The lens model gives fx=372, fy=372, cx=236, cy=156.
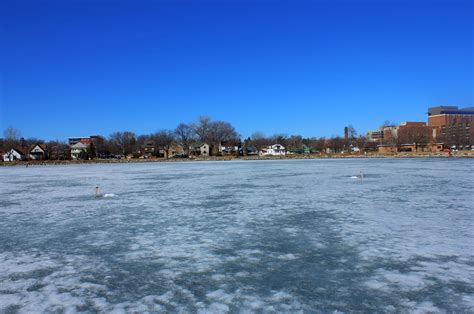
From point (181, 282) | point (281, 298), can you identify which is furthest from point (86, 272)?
point (281, 298)

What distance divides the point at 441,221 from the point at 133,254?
671 cm

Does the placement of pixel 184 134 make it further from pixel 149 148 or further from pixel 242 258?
pixel 242 258

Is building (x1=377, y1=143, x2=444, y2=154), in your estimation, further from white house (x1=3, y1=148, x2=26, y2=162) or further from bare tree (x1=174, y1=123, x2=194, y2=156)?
white house (x1=3, y1=148, x2=26, y2=162)

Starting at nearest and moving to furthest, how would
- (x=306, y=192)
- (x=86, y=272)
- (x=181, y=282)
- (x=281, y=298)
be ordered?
1. (x=281, y=298)
2. (x=181, y=282)
3. (x=86, y=272)
4. (x=306, y=192)

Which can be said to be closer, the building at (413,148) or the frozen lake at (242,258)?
the frozen lake at (242,258)

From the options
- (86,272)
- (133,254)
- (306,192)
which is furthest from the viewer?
(306,192)

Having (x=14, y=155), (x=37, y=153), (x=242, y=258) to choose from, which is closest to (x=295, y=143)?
(x=37, y=153)

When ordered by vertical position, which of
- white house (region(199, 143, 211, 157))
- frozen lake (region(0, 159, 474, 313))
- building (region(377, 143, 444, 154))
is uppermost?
white house (region(199, 143, 211, 157))

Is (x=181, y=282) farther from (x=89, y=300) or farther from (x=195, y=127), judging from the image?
(x=195, y=127)

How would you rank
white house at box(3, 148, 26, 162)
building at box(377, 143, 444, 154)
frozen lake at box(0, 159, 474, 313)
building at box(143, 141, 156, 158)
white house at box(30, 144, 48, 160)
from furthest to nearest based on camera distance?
building at box(143, 141, 156, 158) < building at box(377, 143, 444, 154) < white house at box(30, 144, 48, 160) < white house at box(3, 148, 26, 162) < frozen lake at box(0, 159, 474, 313)

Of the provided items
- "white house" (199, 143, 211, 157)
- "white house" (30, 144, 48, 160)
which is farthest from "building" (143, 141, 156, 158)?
"white house" (30, 144, 48, 160)

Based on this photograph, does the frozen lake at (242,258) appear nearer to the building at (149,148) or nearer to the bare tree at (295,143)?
the building at (149,148)

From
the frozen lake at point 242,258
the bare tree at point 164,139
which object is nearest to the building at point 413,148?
the bare tree at point 164,139

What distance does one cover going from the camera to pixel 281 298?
4.25 m
